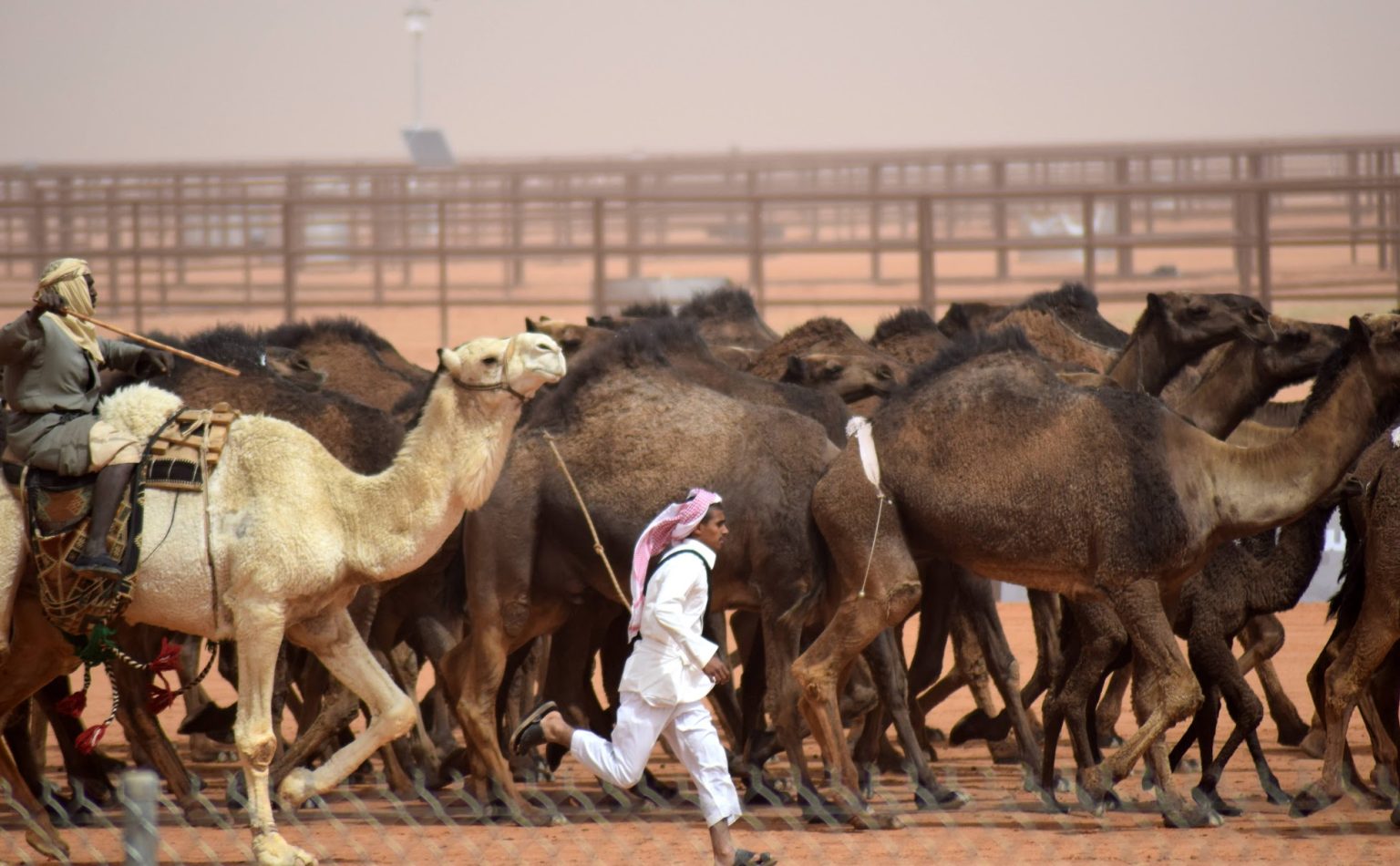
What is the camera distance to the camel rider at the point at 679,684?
6.70 m

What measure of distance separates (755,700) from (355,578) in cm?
284

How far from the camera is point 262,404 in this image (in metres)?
9.44

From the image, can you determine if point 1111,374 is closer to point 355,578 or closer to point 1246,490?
point 1246,490

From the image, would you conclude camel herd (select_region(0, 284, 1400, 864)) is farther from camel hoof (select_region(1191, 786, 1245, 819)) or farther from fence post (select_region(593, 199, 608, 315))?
fence post (select_region(593, 199, 608, 315))

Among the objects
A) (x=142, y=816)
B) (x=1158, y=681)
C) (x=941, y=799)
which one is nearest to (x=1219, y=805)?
(x=1158, y=681)

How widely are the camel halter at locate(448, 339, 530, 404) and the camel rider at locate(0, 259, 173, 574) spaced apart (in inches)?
48.8

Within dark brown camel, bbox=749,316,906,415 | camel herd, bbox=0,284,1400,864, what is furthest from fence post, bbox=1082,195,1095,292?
camel herd, bbox=0,284,1400,864

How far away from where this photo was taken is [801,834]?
8133mm

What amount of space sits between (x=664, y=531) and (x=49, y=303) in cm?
254

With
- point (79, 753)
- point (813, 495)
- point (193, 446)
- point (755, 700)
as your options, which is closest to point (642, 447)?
point (813, 495)

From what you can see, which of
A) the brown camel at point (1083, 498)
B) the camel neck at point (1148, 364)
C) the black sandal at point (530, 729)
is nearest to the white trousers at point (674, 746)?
the black sandal at point (530, 729)

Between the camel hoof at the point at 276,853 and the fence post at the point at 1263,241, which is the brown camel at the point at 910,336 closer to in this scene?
the camel hoof at the point at 276,853

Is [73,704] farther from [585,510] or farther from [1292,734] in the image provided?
[1292,734]

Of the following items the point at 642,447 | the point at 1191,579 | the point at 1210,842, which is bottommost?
the point at 1210,842
